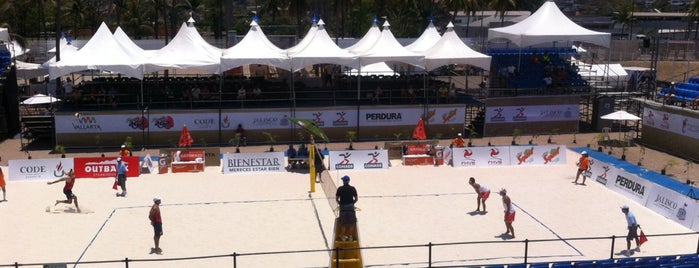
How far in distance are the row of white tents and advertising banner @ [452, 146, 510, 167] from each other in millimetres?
7099

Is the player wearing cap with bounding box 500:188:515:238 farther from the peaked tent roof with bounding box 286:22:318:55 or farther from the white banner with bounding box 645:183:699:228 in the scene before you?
the peaked tent roof with bounding box 286:22:318:55

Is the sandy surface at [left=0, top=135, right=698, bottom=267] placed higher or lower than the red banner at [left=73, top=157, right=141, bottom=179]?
lower

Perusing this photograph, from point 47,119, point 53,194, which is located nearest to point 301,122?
point 53,194

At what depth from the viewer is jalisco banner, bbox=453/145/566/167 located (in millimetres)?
26500

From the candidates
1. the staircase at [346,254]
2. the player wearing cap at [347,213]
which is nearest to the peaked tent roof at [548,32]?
the player wearing cap at [347,213]

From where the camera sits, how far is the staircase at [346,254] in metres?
14.3

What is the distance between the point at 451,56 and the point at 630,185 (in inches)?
516

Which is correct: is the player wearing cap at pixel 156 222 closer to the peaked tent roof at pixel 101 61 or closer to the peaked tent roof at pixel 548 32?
the peaked tent roof at pixel 101 61

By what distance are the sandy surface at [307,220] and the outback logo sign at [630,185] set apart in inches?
15.5

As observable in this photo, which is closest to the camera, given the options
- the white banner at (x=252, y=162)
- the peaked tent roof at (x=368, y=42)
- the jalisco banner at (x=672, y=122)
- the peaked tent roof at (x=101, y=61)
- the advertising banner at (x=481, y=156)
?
the white banner at (x=252, y=162)

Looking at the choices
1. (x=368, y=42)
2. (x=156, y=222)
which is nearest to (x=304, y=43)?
(x=368, y=42)

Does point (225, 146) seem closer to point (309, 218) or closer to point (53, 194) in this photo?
point (53, 194)

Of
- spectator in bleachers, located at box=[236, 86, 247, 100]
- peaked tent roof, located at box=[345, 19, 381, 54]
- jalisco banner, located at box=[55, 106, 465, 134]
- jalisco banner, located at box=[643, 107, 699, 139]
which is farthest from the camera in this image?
peaked tent roof, located at box=[345, 19, 381, 54]

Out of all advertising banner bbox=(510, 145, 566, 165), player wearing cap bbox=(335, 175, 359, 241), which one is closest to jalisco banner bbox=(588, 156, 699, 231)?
advertising banner bbox=(510, 145, 566, 165)
